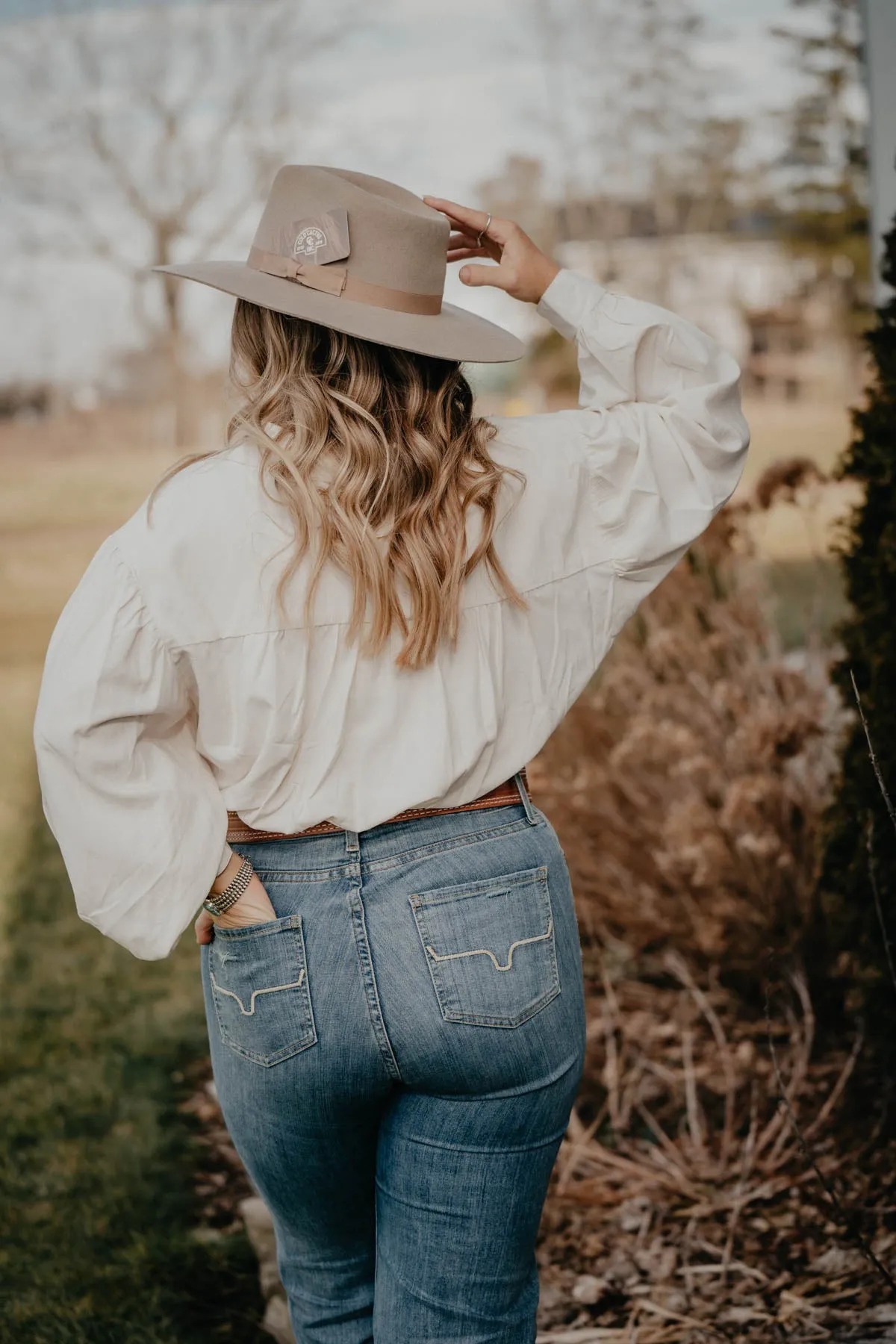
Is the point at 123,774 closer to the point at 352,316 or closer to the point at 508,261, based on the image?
the point at 352,316

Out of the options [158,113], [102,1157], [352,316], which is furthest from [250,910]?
[158,113]

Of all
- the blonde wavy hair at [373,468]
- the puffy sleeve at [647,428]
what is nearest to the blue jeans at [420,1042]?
the blonde wavy hair at [373,468]

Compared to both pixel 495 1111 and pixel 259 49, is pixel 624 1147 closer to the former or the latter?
pixel 495 1111

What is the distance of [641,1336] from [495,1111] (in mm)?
1170

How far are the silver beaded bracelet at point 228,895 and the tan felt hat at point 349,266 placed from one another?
612mm

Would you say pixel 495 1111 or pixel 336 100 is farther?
pixel 336 100

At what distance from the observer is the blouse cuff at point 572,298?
1584 millimetres

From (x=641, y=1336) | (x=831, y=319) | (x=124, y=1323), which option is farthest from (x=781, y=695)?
(x=831, y=319)

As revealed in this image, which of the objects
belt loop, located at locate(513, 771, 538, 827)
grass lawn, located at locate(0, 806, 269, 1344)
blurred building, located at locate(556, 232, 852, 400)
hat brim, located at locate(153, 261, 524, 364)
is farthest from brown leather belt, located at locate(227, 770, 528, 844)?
blurred building, located at locate(556, 232, 852, 400)

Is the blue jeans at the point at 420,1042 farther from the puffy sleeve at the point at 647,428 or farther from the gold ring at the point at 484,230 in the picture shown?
the gold ring at the point at 484,230

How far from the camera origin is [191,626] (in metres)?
1.32

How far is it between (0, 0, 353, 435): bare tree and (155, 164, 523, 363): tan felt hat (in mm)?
5879

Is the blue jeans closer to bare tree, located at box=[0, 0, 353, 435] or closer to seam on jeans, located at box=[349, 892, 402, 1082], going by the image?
seam on jeans, located at box=[349, 892, 402, 1082]

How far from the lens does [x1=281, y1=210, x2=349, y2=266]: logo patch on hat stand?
1.39m
